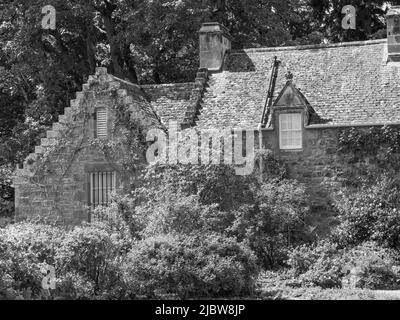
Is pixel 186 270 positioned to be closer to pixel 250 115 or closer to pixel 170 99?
pixel 250 115

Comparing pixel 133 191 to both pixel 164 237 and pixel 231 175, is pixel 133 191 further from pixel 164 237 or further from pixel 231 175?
pixel 164 237

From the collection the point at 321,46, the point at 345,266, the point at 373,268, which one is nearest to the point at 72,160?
the point at 321,46

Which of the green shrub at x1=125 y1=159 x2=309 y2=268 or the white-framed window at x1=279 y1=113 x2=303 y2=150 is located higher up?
the white-framed window at x1=279 y1=113 x2=303 y2=150

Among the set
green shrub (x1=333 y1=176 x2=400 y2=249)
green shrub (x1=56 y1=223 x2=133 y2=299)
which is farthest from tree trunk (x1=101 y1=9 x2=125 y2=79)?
green shrub (x1=56 y1=223 x2=133 y2=299)

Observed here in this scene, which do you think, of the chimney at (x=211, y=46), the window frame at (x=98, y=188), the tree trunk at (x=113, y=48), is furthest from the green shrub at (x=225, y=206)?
the tree trunk at (x=113, y=48)

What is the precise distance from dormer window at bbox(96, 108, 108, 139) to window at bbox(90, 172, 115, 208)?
130 centimetres

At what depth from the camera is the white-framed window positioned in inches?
1212

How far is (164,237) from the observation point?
22547 millimetres

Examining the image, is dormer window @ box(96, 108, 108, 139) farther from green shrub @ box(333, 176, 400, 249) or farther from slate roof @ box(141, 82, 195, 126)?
green shrub @ box(333, 176, 400, 249)

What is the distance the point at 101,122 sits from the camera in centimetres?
3139

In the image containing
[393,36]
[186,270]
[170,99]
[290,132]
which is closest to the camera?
[186,270]

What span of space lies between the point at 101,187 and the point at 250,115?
5.57 metres

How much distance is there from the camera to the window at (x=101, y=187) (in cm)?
3091
